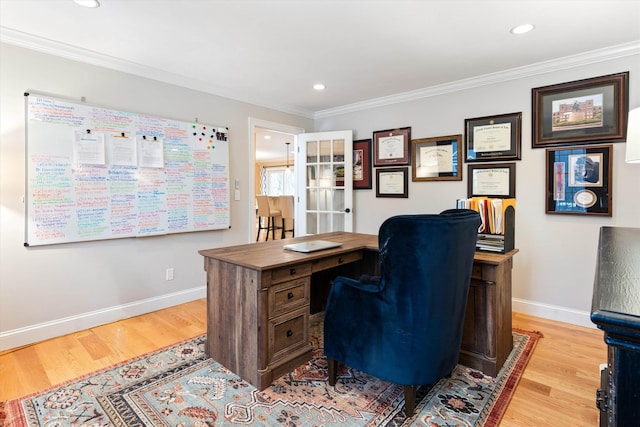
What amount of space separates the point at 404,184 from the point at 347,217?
0.86 meters

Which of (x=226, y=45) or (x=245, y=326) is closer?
(x=245, y=326)

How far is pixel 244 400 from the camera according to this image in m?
1.80

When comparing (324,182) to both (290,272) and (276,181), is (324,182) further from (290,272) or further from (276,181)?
(276,181)

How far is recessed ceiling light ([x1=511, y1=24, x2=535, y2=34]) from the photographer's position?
2303mm

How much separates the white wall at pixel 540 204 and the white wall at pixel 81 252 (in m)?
2.41

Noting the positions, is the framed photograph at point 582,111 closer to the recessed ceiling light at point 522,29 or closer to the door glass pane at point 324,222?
the recessed ceiling light at point 522,29

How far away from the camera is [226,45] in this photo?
261cm

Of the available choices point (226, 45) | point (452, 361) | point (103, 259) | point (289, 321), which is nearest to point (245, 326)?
point (289, 321)

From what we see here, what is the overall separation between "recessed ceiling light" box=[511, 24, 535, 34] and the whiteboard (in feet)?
9.36

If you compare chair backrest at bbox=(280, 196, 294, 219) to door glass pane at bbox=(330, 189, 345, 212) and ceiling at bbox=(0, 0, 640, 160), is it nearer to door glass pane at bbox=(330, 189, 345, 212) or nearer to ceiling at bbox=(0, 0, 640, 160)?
door glass pane at bbox=(330, 189, 345, 212)

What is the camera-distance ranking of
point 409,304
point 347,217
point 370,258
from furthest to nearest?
1. point 347,217
2. point 370,258
3. point 409,304

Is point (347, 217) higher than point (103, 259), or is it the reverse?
point (347, 217)

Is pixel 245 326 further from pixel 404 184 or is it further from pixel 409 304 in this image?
pixel 404 184

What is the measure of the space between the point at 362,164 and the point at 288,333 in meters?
2.81
